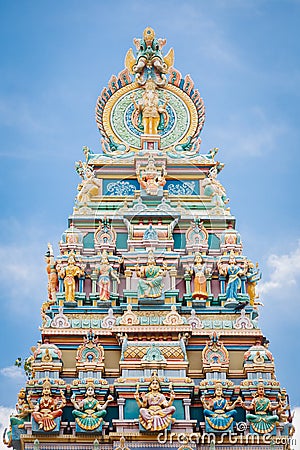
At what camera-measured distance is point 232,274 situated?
116 ft

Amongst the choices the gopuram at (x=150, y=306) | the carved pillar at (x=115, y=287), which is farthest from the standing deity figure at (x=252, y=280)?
the carved pillar at (x=115, y=287)

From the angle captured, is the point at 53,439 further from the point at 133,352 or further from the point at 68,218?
the point at 68,218

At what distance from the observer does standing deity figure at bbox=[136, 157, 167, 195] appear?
38031 mm

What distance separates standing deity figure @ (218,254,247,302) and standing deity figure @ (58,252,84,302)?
4.91 m

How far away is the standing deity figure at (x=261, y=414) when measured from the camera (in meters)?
31.0

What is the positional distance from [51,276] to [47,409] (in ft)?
21.1

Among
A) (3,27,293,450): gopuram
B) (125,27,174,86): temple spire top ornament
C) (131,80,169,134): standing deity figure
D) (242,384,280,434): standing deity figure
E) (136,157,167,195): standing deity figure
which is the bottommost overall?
(242,384,280,434): standing deity figure

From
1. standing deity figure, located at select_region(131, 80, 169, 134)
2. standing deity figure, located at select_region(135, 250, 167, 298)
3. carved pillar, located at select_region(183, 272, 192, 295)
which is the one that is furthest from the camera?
standing deity figure, located at select_region(131, 80, 169, 134)

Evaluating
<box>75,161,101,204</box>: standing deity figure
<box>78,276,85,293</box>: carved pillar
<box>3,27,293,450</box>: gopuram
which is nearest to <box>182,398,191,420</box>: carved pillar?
<box>3,27,293,450</box>: gopuram

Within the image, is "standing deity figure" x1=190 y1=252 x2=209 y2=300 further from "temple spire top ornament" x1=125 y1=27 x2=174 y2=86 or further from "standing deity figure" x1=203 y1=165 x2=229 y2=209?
"temple spire top ornament" x1=125 y1=27 x2=174 y2=86

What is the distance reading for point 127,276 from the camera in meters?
35.6

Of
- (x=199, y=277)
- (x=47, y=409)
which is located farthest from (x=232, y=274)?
(x=47, y=409)

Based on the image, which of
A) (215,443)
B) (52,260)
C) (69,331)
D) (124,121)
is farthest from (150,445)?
(124,121)

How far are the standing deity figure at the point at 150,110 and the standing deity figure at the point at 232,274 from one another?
7118 mm
